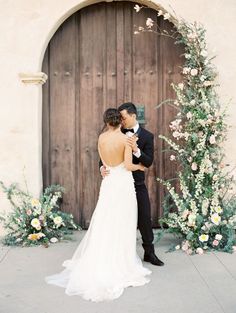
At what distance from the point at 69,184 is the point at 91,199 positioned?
1.07 feet

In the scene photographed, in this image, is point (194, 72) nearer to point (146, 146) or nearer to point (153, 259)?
point (146, 146)

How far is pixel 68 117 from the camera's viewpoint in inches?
242

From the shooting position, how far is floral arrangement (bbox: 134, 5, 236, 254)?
5.29 meters

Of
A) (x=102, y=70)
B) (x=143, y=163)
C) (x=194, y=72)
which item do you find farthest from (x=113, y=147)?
(x=102, y=70)

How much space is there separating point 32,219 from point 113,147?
5.19 feet

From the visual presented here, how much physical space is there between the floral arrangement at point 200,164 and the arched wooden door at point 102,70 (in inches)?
18.0

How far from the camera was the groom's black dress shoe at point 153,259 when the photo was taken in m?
4.87

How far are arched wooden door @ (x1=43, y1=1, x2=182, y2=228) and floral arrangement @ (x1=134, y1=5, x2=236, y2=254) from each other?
0.46 metres

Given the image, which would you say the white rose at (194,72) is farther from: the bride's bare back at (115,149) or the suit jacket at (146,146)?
the bride's bare back at (115,149)

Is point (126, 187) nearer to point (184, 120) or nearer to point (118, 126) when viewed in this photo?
point (118, 126)

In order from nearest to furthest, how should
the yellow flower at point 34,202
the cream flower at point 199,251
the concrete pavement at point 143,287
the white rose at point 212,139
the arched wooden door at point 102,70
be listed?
the concrete pavement at point 143,287 < the cream flower at point 199,251 < the white rose at point 212,139 < the yellow flower at point 34,202 < the arched wooden door at point 102,70

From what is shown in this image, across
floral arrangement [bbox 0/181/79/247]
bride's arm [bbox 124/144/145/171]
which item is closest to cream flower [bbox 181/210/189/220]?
bride's arm [bbox 124/144/145/171]

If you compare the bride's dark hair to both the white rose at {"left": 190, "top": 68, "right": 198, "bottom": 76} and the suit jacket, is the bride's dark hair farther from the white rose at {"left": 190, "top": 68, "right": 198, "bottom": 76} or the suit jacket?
the white rose at {"left": 190, "top": 68, "right": 198, "bottom": 76}

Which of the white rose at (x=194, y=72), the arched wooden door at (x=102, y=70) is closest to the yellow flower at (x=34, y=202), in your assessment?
the arched wooden door at (x=102, y=70)
